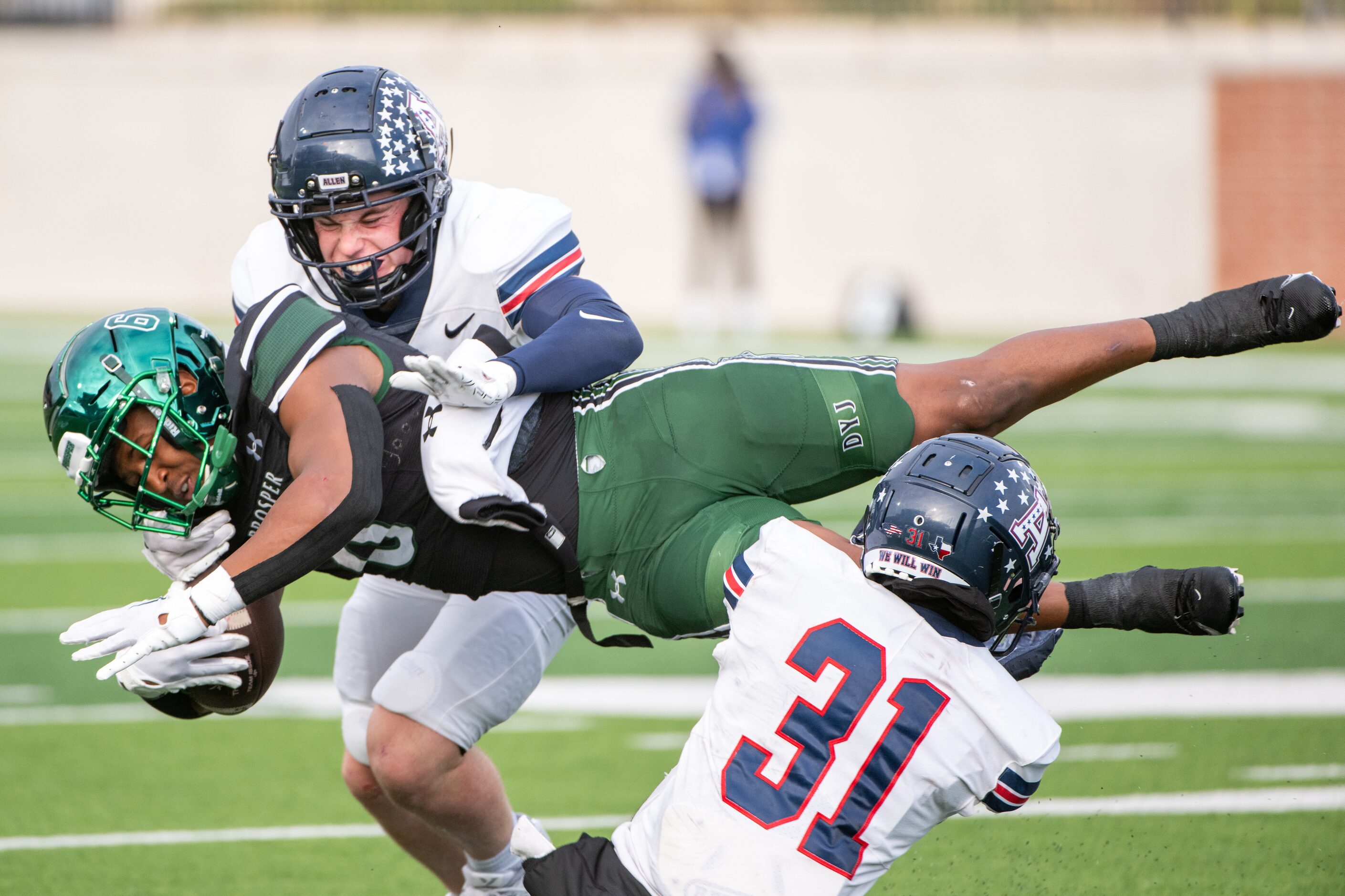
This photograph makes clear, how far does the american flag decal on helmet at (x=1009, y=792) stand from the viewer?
2205 mm

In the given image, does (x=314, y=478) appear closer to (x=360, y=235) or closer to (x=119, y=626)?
(x=119, y=626)

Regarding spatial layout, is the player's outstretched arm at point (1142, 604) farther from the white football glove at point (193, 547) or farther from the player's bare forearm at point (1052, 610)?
the white football glove at point (193, 547)

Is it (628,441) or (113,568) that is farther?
(113,568)

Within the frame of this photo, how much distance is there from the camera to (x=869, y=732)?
216 cm

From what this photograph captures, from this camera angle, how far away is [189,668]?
2.67 metres

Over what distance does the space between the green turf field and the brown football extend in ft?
2.13

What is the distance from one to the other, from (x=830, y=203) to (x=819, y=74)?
4.49ft

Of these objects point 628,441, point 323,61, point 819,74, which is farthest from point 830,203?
point 628,441

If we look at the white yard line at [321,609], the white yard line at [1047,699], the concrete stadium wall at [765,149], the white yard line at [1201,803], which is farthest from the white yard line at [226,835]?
the concrete stadium wall at [765,149]

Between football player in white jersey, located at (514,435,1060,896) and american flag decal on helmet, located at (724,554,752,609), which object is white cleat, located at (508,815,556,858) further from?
american flag decal on helmet, located at (724,554,752,609)

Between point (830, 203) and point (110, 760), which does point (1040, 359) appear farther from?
point (830, 203)

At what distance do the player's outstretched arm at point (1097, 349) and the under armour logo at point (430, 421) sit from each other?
2.82 feet

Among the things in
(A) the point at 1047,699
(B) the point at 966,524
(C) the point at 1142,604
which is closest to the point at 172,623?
(B) the point at 966,524

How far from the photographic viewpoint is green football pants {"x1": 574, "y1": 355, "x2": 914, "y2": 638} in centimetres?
272
